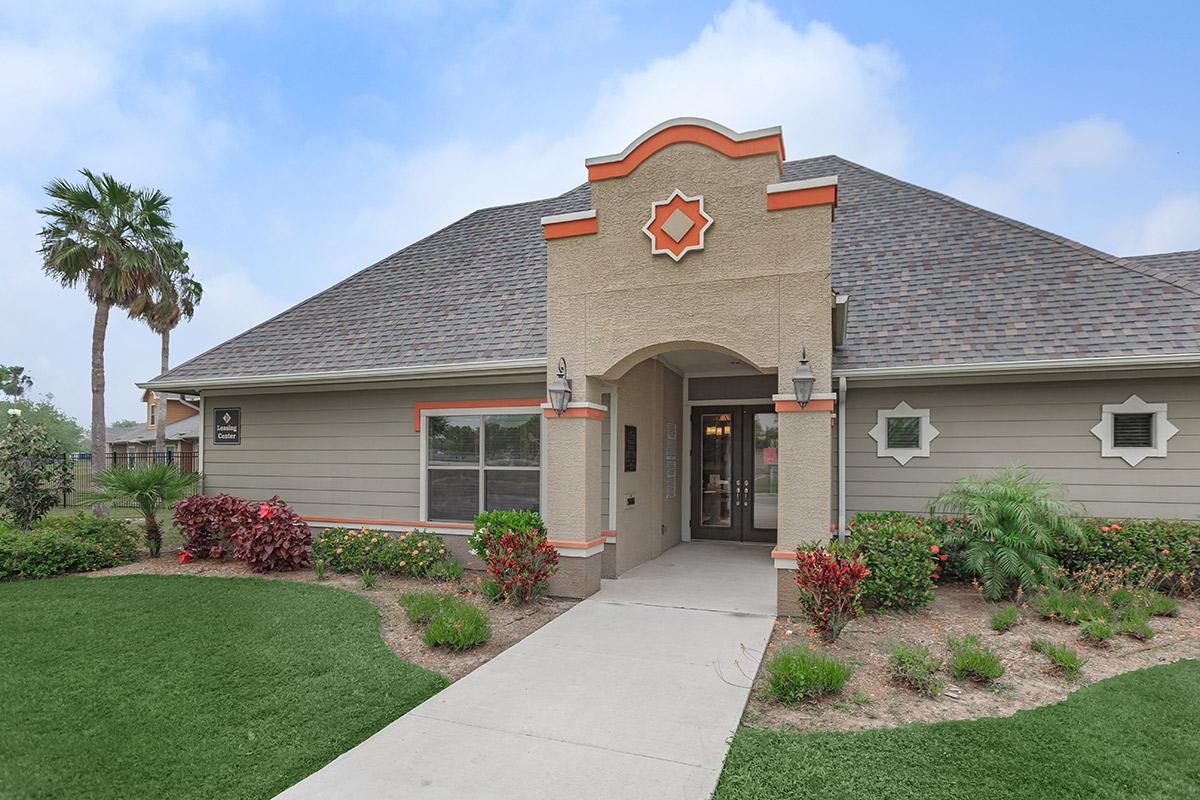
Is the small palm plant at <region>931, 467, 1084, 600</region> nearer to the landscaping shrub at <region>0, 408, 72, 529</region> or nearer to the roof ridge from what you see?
the roof ridge

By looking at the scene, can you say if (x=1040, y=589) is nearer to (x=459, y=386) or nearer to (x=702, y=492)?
(x=702, y=492)

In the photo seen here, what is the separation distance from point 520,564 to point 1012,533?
16.8 feet

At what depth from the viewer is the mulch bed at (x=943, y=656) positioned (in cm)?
405

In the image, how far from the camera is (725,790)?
3.23m

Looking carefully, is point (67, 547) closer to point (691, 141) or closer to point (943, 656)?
point (691, 141)

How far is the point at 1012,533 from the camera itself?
248 inches

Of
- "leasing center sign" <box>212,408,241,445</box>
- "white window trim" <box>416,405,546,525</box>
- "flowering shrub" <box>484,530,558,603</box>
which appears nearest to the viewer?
"flowering shrub" <box>484,530,558,603</box>

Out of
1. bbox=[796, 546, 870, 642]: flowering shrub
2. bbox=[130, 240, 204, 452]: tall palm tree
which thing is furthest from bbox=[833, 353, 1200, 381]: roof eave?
bbox=[130, 240, 204, 452]: tall palm tree

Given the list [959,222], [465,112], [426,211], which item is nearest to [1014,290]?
[959,222]

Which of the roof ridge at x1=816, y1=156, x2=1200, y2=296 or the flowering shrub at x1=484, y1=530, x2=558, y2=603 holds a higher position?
the roof ridge at x1=816, y1=156, x2=1200, y2=296

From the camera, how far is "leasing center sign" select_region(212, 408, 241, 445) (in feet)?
33.0

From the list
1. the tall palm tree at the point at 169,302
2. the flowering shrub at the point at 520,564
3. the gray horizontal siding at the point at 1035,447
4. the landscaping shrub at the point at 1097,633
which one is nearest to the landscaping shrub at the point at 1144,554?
the gray horizontal siding at the point at 1035,447

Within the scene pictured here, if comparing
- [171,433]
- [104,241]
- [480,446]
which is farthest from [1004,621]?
[171,433]

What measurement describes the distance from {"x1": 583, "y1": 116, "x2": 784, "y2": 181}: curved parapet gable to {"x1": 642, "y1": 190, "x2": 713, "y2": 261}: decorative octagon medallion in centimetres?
57
